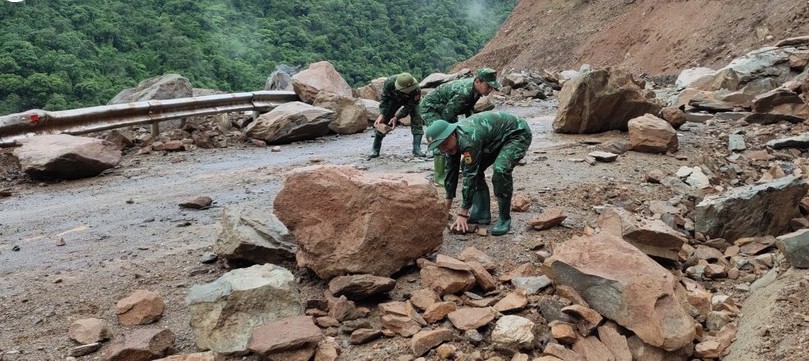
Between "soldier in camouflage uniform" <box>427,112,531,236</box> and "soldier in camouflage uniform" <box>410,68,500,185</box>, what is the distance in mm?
1089

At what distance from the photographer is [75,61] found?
74.9 feet

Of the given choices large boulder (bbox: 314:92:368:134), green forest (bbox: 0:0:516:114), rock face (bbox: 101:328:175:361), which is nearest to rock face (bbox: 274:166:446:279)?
rock face (bbox: 101:328:175:361)

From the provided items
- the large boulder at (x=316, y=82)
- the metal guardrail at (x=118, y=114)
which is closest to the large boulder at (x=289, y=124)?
the metal guardrail at (x=118, y=114)

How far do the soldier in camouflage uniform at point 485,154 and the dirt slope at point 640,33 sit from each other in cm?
1606

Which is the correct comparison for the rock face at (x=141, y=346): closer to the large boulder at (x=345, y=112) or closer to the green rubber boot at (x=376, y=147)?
the green rubber boot at (x=376, y=147)

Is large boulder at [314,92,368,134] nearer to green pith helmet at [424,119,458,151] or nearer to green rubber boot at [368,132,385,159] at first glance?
green rubber boot at [368,132,385,159]

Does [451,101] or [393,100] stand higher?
[451,101]

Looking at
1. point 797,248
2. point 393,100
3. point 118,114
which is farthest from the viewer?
point 118,114

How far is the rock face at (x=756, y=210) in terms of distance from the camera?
5371mm

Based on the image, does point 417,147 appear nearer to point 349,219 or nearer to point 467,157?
point 467,157

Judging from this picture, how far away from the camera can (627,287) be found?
369cm

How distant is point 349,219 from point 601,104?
22.5 feet

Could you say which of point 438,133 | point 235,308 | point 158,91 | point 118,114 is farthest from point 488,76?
point 158,91

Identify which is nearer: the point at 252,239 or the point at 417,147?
the point at 252,239
